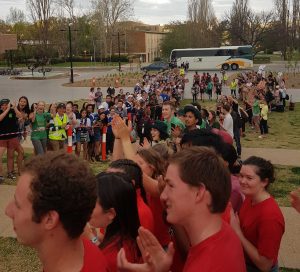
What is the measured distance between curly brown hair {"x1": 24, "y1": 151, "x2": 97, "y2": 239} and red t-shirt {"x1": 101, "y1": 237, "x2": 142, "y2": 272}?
540 millimetres

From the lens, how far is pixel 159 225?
3018mm

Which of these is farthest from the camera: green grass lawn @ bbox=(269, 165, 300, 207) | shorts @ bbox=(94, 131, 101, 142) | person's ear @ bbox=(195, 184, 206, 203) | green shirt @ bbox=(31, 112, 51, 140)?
shorts @ bbox=(94, 131, 101, 142)

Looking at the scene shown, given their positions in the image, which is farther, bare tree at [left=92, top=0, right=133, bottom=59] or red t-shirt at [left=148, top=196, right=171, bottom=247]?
bare tree at [left=92, top=0, right=133, bottom=59]

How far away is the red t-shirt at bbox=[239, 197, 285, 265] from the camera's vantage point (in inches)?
106

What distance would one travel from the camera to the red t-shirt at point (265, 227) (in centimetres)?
270

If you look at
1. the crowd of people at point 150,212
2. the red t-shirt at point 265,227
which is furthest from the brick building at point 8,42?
the red t-shirt at point 265,227

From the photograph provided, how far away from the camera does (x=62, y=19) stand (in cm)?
8462

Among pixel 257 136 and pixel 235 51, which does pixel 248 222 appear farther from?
pixel 235 51

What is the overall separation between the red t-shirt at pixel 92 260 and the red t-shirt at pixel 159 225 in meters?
1.15

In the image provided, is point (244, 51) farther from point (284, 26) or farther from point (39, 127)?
point (39, 127)

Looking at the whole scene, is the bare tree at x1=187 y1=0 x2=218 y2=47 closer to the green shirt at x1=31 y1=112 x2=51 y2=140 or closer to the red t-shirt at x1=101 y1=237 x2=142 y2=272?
the green shirt at x1=31 y1=112 x2=51 y2=140

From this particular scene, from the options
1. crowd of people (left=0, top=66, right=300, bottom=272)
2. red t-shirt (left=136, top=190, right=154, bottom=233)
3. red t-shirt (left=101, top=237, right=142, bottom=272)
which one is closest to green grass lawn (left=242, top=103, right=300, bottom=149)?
crowd of people (left=0, top=66, right=300, bottom=272)

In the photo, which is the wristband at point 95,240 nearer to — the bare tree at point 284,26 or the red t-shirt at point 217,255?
the red t-shirt at point 217,255

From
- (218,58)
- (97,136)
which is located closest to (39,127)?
(97,136)
